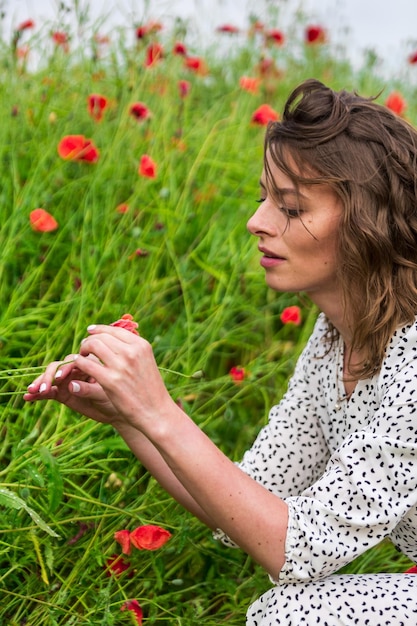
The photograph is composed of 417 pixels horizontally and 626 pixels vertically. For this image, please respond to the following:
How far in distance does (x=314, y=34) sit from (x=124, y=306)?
1.63 metres

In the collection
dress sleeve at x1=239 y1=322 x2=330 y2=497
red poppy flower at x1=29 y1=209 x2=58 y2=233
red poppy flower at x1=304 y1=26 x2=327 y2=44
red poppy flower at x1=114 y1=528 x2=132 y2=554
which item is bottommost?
red poppy flower at x1=114 y1=528 x2=132 y2=554

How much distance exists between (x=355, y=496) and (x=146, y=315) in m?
0.74

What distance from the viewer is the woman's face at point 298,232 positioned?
1359 millimetres

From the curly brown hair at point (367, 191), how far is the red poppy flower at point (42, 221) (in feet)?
1.82

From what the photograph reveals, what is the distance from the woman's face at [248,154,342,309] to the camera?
4.46 ft

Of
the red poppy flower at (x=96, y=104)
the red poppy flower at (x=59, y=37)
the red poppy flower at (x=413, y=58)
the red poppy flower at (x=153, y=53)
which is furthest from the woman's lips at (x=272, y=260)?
the red poppy flower at (x=413, y=58)

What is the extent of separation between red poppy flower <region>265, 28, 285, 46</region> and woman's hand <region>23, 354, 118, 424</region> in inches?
69.3

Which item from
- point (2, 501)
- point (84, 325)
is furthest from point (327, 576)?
point (84, 325)

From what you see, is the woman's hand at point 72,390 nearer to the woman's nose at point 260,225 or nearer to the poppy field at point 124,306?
the poppy field at point 124,306

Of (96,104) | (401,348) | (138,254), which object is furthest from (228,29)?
(401,348)

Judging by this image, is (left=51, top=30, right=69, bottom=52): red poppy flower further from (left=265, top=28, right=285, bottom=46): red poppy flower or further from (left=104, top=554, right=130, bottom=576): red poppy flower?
(left=104, top=554, right=130, bottom=576): red poppy flower

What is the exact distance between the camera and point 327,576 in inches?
53.0

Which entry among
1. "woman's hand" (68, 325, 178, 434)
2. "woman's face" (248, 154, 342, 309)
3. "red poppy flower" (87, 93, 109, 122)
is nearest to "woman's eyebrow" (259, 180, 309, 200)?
"woman's face" (248, 154, 342, 309)

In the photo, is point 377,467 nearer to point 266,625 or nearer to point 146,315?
point 266,625
